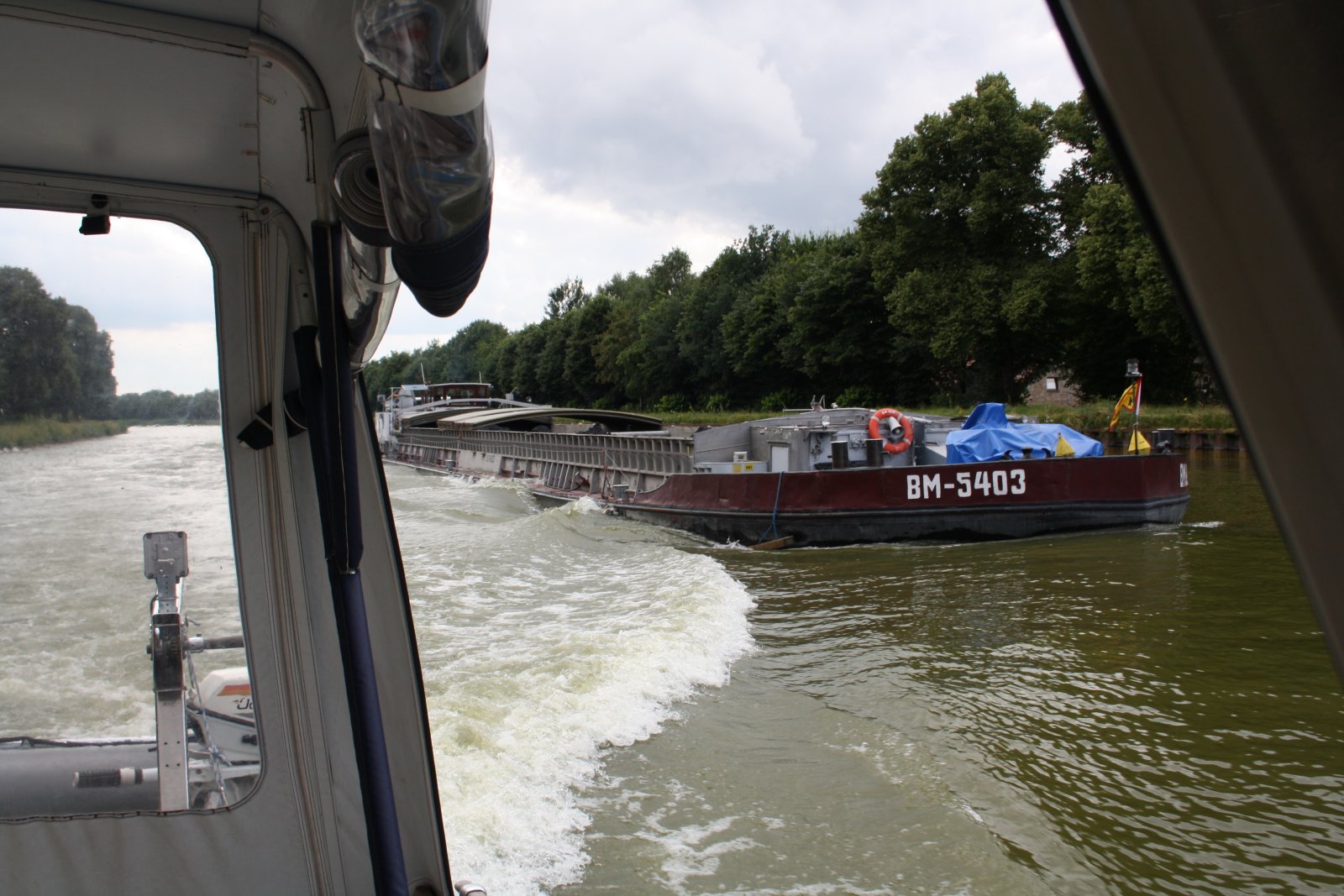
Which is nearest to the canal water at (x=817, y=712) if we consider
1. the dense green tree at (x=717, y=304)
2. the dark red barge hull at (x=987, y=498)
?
the dark red barge hull at (x=987, y=498)

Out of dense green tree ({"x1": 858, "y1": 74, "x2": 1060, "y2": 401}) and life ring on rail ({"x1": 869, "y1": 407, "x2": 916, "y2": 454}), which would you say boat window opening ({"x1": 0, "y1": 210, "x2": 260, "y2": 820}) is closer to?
life ring on rail ({"x1": 869, "y1": 407, "x2": 916, "y2": 454})

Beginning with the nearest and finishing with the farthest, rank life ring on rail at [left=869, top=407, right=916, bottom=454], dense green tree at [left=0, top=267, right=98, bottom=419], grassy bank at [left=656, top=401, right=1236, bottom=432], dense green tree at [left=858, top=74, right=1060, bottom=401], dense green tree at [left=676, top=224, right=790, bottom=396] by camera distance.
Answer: dense green tree at [left=0, top=267, right=98, bottom=419], life ring on rail at [left=869, top=407, right=916, bottom=454], grassy bank at [left=656, top=401, right=1236, bottom=432], dense green tree at [left=858, top=74, right=1060, bottom=401], dense green tree at [left=676, top=224, right=790, bottom=396]

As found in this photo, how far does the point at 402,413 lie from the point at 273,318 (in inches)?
1404

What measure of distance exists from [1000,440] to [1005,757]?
860cm

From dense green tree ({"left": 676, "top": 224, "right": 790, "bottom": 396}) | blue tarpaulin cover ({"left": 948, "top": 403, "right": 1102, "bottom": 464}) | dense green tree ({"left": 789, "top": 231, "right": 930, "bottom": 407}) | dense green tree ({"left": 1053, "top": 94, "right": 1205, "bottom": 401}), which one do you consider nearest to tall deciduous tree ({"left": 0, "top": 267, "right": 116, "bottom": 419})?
blue tarpaulin cover ({"left": 948, "top": 403, "right": 1102, "bottom": 464})

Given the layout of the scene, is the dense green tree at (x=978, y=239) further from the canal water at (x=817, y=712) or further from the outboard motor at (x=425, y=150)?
the outboard motor at (x=425, y=150)

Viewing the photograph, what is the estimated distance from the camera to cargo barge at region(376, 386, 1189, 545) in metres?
12.6

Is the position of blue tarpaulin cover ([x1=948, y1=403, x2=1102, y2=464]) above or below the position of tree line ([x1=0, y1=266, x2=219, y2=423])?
below

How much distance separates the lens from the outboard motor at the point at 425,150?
109 cm

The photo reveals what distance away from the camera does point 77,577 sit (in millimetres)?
2467

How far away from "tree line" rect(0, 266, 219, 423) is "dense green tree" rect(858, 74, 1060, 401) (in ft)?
115

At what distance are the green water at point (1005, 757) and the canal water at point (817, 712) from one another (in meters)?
0.02

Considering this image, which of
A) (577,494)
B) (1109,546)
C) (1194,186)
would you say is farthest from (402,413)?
(1194,186)

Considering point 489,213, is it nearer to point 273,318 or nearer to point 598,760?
→ point 273,318
